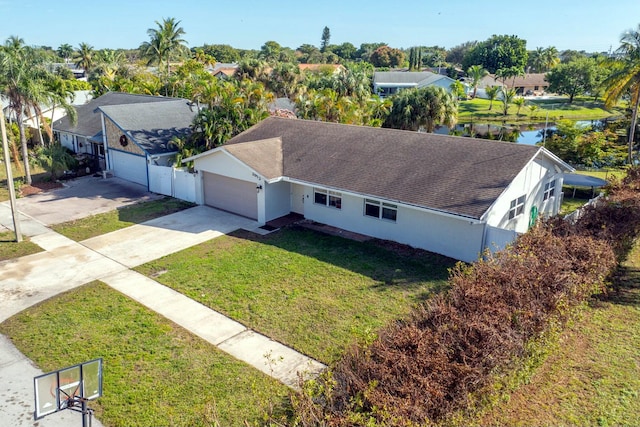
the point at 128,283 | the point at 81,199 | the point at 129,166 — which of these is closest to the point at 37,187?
the point at 81,199

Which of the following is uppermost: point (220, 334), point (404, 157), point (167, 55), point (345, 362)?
point (167, 55)

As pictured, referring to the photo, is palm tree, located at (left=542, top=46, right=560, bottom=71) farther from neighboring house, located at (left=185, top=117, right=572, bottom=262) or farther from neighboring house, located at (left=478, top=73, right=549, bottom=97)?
neighboring house, located at (left=185, top=117, right=572, bottom=262)

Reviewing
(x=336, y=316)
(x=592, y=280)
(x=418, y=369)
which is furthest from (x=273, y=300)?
(x=592, y=280)

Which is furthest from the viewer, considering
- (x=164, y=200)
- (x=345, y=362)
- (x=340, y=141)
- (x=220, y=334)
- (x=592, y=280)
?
(x=164, y=200)

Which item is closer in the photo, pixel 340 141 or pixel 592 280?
pixel 592 280

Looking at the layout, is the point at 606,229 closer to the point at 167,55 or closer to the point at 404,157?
the point at 404,157

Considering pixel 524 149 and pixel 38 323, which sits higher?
pixel 524 149
